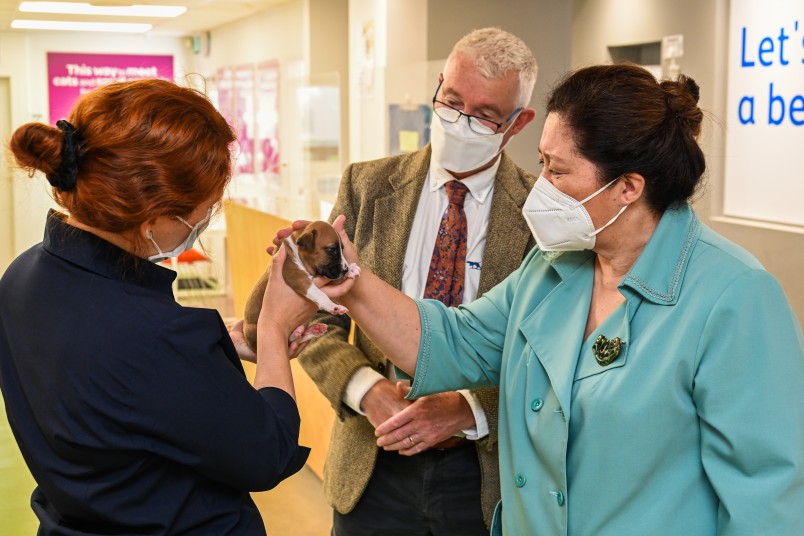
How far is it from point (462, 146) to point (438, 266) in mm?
291

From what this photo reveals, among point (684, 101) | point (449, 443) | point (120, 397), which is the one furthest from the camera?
point (449, 443)

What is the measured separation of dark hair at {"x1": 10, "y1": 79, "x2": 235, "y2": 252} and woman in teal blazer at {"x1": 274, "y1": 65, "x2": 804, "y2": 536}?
1.69 ft

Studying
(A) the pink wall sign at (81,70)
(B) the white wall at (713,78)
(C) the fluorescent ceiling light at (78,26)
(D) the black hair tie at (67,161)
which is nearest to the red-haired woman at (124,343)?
(D) the black hair tie at (67,161)

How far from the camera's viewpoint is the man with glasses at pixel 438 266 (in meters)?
1.99

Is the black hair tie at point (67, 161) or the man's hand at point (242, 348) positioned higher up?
the black hair tie at point (67, 161)

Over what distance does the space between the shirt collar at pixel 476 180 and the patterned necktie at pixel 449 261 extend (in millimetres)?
62

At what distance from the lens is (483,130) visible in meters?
2.11

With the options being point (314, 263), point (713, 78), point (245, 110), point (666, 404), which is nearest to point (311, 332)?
point (314, 263)

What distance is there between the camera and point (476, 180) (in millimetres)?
2125

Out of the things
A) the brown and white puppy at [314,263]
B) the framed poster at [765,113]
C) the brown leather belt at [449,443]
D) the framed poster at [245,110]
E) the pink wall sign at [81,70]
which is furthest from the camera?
the pink wall sign at [81,70]

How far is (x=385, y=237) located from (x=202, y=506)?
0.87 meters

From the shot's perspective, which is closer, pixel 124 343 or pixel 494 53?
pixel 124 343

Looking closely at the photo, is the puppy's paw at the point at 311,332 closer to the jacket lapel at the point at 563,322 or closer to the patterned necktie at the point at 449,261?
the patterned necktie at the point at 449,261

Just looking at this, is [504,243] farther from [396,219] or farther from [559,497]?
[559,497]
